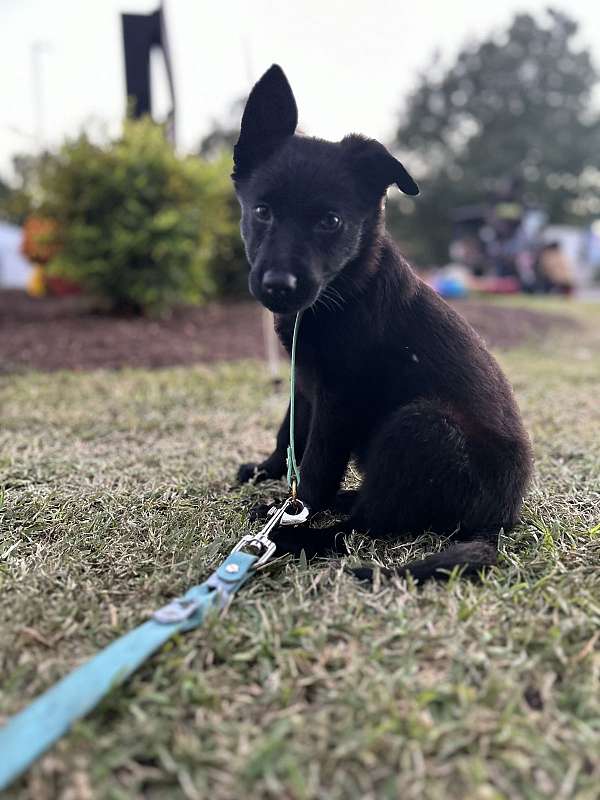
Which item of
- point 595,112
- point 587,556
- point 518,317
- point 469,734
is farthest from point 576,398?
point 595,112

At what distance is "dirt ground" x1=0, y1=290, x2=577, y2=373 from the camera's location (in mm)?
5684

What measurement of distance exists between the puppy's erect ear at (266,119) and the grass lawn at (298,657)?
1.28 metres

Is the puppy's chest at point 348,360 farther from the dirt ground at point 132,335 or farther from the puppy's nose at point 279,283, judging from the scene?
the dirt ground at point 132,335

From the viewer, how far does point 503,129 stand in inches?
1055

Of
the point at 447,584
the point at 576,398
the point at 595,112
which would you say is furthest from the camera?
the point at 595,112

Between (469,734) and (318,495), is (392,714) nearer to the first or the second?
(469,734)

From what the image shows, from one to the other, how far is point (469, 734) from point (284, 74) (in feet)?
6.37

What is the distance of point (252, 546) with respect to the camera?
1.94 m

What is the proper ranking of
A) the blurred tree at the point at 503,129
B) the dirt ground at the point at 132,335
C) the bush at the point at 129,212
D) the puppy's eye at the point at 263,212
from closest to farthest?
the puppy's eye at the point at 263,212 → the dirt ground at the point at 132,335 → the bush at the point at 129,212 → the blurred tree at the point at 503,129

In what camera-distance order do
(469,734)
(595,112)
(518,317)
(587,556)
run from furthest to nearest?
(595,112), (518,317), (587,556), (469,734)

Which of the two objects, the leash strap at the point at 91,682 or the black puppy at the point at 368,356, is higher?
the black puppy at the point at 368,356

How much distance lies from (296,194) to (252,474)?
1227 mm

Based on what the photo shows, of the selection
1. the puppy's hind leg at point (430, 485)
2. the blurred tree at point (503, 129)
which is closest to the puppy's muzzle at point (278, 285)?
the puppy's hind leg at point (430, 485)

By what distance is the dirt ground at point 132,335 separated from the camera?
5.68 meters
